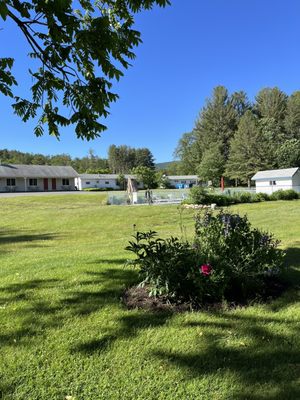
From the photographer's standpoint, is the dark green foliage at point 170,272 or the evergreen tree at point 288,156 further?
the evergreen tree at point 288,156

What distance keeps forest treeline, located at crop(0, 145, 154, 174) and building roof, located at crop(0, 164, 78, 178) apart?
1605 inches

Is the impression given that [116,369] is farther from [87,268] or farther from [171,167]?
[171,167]

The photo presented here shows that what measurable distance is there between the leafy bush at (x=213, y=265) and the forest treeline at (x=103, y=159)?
87126mm

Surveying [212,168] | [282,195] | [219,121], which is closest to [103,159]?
[219,121]

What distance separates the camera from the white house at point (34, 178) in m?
44.5

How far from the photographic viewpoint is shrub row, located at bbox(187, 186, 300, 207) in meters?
22.7

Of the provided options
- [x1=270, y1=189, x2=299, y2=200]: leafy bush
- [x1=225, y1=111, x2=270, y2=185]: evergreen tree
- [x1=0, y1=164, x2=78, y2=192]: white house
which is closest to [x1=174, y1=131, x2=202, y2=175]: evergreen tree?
[x1=225, y1=111, x2=270, y2=185]: evergreen tree

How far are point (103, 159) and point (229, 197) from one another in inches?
3062

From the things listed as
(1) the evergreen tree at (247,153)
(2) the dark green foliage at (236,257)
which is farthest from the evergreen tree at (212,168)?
(2) the dark green foliage at (236,257)

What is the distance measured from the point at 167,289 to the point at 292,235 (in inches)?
282

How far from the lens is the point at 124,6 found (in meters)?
4.26

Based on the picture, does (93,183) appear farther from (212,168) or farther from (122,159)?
(122,159)

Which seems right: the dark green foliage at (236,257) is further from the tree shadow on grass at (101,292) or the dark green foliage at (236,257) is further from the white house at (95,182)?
the white house at (95,182)

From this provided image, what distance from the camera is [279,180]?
3619 centimetres
